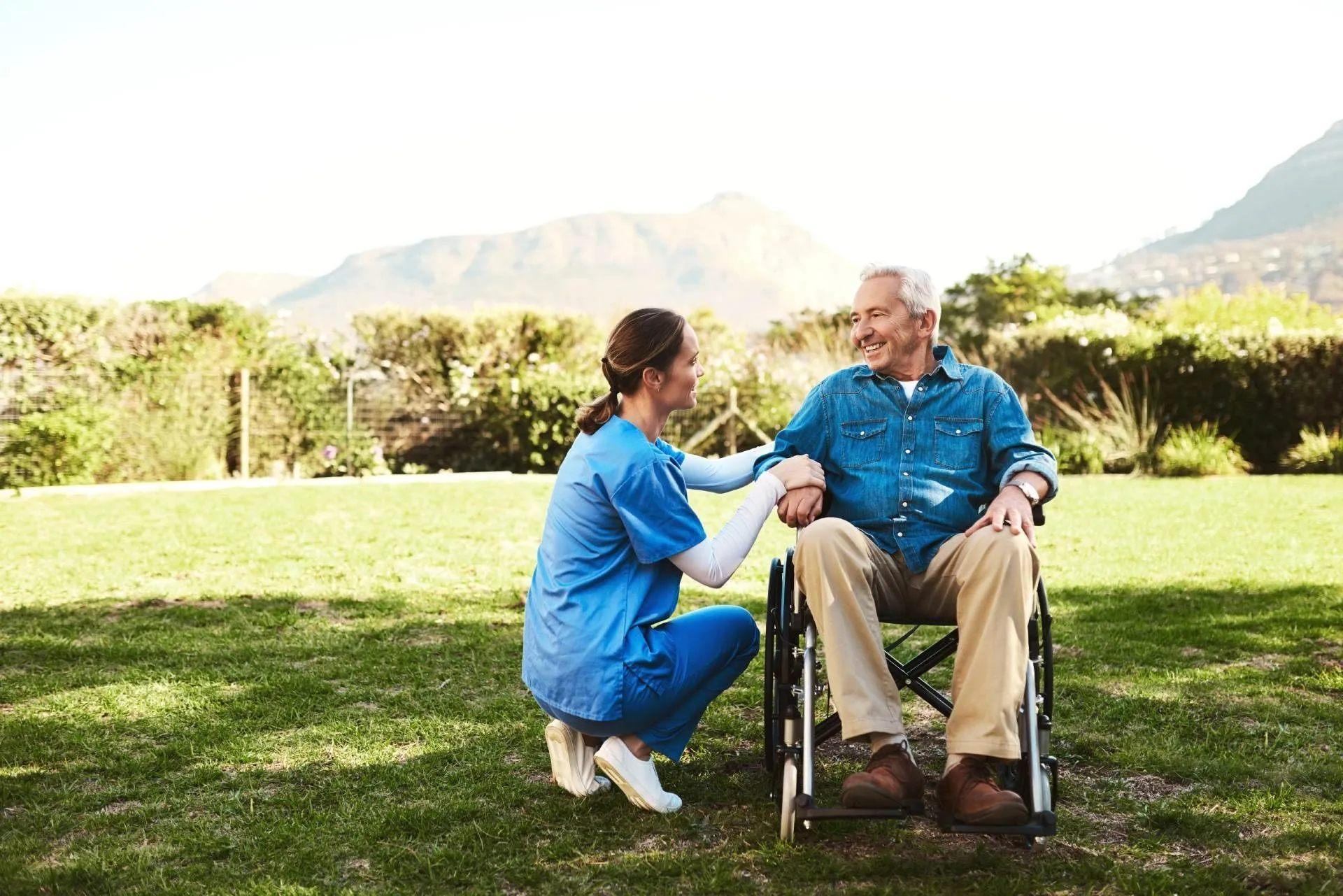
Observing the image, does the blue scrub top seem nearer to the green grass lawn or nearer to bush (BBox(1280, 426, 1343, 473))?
the green grass lawn

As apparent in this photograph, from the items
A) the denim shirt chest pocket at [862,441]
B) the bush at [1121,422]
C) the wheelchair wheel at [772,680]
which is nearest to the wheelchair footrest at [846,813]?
the wheelchair wheel at [772,680]

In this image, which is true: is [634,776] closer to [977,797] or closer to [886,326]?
[977,797]

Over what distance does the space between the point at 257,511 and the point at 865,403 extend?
679 cm

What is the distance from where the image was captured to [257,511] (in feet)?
29.5

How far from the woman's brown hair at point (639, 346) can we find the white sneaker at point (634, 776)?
793 mm

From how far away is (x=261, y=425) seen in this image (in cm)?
1271

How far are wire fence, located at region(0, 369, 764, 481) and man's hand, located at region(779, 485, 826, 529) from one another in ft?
32.4

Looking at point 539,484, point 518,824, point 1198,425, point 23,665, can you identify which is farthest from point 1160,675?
point 1198,425

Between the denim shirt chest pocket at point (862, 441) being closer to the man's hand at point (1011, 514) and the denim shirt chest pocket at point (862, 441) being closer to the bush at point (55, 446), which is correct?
the man's hand at point (1011, 514)

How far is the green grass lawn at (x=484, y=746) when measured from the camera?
8.57 ft

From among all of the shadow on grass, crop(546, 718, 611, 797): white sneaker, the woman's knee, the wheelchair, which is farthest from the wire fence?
the wheelchair

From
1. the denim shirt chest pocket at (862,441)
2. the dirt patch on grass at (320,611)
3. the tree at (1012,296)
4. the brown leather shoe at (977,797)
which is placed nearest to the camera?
the brown leather shoe at (977,797)

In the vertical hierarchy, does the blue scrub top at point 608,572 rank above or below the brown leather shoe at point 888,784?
above

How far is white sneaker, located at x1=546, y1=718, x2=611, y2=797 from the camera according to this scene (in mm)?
3059
